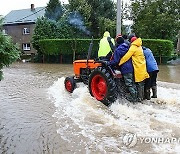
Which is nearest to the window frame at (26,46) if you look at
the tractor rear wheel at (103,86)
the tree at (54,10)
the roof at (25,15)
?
the roof at (25,15)

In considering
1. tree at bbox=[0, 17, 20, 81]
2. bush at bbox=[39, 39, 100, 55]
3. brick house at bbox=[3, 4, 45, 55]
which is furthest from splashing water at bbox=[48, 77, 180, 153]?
brick house at bbox=[3, 4, 45, 55]

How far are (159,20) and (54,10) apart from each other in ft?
35.1

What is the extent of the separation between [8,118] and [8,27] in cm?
3808

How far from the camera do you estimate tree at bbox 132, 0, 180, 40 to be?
100 ft

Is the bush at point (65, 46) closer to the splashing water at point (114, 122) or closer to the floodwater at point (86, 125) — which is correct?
the floodwater at point (86, 125)

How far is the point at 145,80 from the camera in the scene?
7996mm

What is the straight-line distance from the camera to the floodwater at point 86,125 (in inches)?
201

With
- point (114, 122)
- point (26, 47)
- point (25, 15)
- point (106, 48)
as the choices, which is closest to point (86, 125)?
point (114, 122)

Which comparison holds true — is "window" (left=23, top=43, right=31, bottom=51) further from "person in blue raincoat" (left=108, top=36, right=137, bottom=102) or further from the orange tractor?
"person in blue raincoat" (left=108, top=36, right=137, bottom=102)

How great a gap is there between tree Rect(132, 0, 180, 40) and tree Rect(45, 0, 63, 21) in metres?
8.20

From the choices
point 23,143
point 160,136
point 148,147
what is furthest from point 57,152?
point 160,136

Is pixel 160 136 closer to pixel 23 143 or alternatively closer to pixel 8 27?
pixel 23 143

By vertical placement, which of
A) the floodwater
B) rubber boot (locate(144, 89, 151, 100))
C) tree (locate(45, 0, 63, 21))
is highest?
tree (locate(45, 0, 63, 21))

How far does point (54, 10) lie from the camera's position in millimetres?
33344
